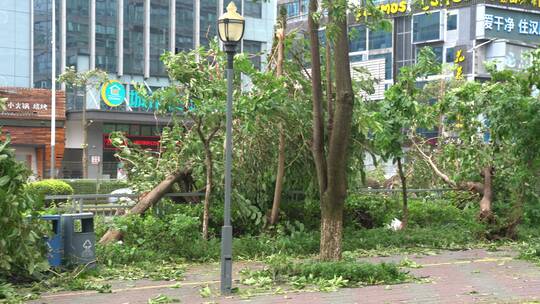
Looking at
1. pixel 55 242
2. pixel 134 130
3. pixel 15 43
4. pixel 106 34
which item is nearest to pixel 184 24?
pixel 106 34

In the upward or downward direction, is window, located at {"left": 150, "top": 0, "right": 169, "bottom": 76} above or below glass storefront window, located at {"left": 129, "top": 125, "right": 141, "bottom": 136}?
above

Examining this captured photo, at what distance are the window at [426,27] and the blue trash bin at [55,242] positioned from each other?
54.1 meters

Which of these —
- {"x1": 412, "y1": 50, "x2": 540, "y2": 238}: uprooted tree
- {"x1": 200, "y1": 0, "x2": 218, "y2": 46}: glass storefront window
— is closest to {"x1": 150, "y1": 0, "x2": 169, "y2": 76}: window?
{"x1": 200, "y1": 0, "x2": 218, "y2": 46}: glass storefront window

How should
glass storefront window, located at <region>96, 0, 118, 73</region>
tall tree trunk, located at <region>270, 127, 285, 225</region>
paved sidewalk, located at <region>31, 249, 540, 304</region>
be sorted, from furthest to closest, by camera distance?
glass storefront window, located at <region>96, 0, 118, 73</region>, tall tree trunk, located at <region>270, 127, 285, 225</region>, paved sidewalk, located at <region>31, 249, 540, 304</region>

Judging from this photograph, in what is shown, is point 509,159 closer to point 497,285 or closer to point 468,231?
point 468,231

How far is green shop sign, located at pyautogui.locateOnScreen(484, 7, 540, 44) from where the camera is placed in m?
59.7

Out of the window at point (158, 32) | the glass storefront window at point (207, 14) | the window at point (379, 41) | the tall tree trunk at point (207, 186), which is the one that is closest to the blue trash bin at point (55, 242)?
the tall tree trunk at point (207, 186)

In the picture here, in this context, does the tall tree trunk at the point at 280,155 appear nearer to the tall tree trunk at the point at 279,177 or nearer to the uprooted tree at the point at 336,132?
the tall tree trunk at the point at 279,177

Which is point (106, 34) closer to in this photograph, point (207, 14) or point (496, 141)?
point (207, 14)

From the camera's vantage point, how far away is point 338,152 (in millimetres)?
12109

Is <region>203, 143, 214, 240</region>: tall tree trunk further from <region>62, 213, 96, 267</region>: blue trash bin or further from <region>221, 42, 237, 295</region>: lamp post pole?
<region>221, 42, 237, 295</region>: lamp post pole

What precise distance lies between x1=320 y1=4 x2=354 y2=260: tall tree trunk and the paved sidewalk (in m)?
1.44

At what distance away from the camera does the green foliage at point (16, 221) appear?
9.65 metres

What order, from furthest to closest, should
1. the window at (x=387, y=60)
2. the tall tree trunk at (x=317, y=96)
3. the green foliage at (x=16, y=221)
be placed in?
the window at (x=387, y=60)
the tall tree trunk at (x=317, y=96)
the green foliage at (x=16, y=221)
